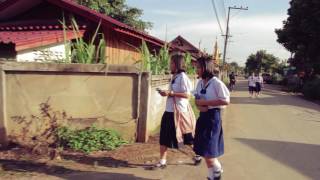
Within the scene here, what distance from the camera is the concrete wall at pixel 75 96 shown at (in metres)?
7.91

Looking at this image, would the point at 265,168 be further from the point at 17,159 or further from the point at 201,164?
the point at 17,159

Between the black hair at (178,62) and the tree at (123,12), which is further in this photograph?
the tree at (123,12)

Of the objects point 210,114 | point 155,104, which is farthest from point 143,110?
point 210,114

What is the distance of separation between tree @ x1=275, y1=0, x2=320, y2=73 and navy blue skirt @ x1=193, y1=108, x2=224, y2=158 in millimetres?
31152

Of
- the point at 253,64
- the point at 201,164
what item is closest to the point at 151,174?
the point at 201,164

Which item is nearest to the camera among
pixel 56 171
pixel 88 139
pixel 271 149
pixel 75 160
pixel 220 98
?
pixel 220 98

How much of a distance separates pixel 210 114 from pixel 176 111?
1013mm

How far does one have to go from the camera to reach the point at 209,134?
5965mm

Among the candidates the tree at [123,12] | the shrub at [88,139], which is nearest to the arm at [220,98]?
the shrub at [88,139]

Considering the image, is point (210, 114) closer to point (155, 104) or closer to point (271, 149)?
point (271, 149)

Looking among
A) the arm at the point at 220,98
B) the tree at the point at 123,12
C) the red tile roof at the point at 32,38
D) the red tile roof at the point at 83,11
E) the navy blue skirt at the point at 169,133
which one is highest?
the tree at the point at 123,12

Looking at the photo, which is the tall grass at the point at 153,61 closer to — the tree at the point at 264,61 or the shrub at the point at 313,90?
the shrub at the point at 313,90

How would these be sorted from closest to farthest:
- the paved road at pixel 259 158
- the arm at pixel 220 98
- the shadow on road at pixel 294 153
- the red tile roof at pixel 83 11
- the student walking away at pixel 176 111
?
1. the arm at pixel 220 98
2. the paved road at pixel 259 158
3. the student walking away at pixel 176 111
4. the shadow on road at pixel 294 153
5. the red tile roof at pixel 83 11

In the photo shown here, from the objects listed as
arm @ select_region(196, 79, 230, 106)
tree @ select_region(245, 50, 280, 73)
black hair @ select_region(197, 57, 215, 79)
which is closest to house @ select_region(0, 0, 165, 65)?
black hair @ select_region(197, 57, 215, 79)
